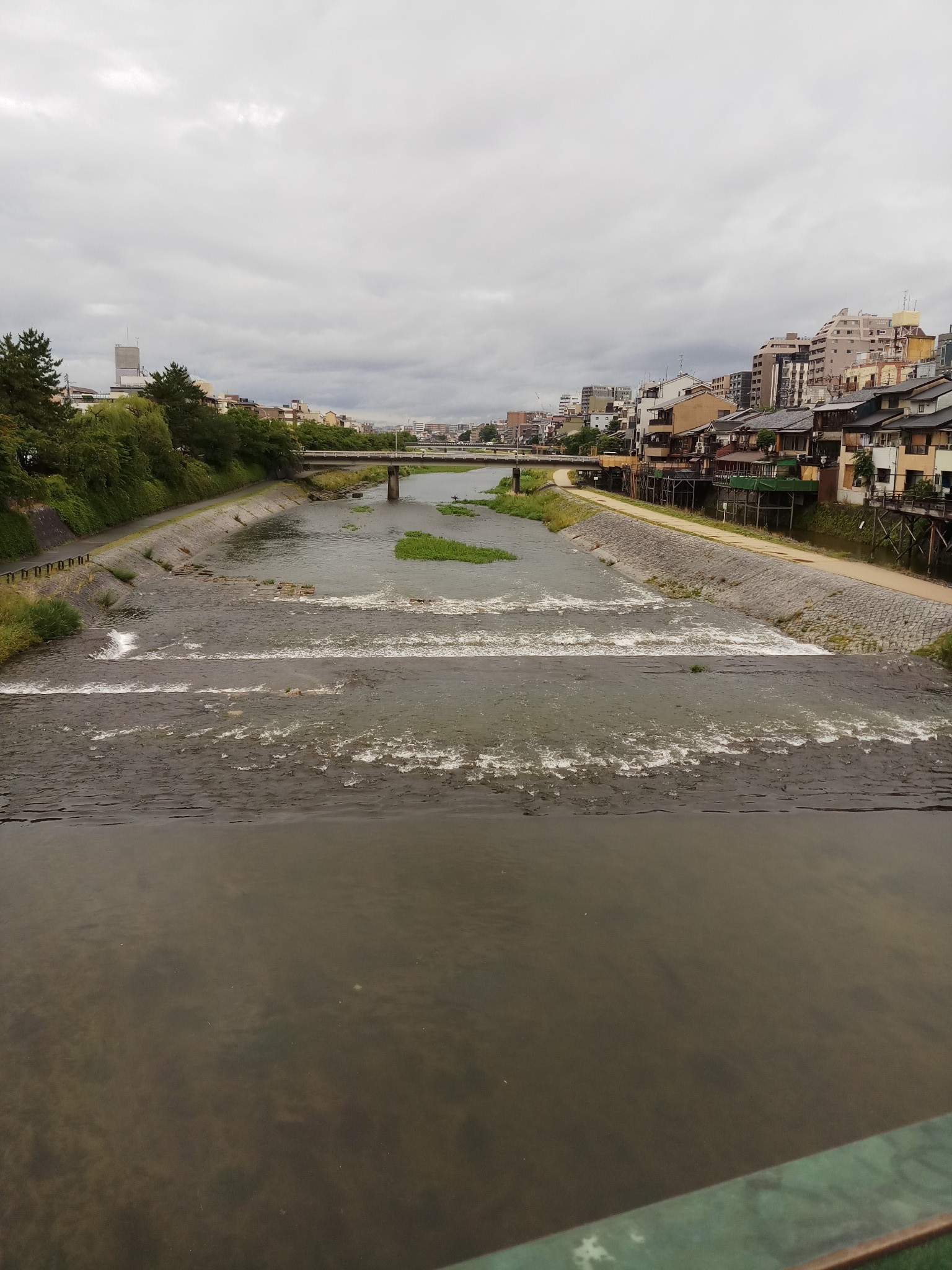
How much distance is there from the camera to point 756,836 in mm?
12109

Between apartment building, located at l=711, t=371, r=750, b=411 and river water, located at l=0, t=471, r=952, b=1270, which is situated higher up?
apartment building, located at l=711, t=371, r=750, b=411

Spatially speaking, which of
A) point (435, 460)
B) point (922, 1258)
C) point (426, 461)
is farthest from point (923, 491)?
point (435, 460)

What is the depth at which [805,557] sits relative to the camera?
33.0 m

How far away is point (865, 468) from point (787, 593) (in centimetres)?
2244

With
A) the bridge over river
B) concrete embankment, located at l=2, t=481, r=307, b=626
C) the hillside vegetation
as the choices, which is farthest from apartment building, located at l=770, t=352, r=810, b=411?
concrete embankment, located at l=2, t=481, r=307, b=626

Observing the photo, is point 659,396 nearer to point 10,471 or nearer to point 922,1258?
point 10,471

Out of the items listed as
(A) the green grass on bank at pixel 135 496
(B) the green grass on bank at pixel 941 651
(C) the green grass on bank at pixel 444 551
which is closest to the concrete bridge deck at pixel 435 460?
(A) the green grass on bank at pixel 135 496

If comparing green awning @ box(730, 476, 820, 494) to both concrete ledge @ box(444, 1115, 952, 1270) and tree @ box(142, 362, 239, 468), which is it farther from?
concrete ledge @ box(444, 1115, 952, 1270)

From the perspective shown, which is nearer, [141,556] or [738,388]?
[141,556]

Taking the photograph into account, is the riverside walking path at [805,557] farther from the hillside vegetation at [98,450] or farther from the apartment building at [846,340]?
the apartment building at [846,340]

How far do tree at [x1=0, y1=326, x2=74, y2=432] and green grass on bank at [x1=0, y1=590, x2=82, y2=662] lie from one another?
16262 mm

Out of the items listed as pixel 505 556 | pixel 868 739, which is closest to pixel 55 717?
pixel 868 739

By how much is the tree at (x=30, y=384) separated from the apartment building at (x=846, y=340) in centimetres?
11386

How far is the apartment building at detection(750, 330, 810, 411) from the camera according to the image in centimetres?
13802
